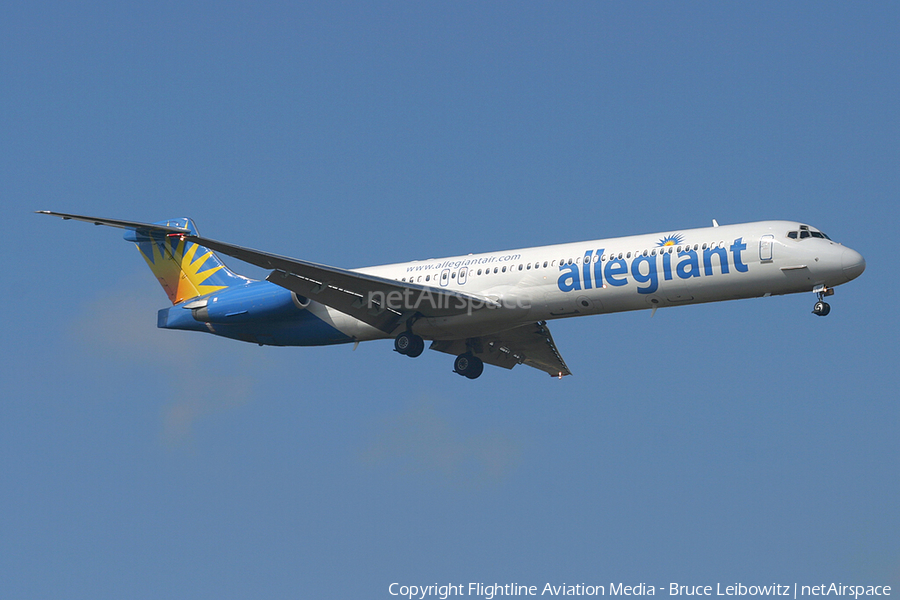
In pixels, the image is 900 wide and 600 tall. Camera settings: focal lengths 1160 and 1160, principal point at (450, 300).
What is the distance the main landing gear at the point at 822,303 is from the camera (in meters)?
30.2

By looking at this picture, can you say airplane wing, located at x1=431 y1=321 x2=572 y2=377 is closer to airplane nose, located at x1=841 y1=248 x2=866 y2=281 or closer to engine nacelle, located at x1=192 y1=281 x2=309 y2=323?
engine nacelle, located at x1=192 y1=281 x2=309 y2=323

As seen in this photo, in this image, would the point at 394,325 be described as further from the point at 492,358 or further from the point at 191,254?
the point at 191,254

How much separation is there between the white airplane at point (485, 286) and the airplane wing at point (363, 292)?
0.14ft

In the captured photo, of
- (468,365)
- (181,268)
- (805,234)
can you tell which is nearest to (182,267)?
(181,268)

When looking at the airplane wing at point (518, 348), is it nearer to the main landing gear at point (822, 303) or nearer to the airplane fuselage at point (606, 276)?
Result: the airplane fuselage at point (606, 276)

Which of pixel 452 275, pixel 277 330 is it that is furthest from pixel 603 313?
pixel 277 330

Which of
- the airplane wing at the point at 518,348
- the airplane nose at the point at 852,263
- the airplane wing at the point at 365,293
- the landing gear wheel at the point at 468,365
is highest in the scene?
the airplane nose at the point at 852,263

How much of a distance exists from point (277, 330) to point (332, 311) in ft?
7.33

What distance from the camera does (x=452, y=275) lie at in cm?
3484

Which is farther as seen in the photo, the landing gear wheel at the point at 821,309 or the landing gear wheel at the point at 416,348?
the landing gear wheel at the point at 416,348

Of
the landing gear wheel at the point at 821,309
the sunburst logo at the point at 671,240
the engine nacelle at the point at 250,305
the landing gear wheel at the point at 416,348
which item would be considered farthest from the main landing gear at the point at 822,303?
the engine nacelle at the point at 250,305

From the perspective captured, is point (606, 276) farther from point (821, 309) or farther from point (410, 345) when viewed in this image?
point (410, 345)

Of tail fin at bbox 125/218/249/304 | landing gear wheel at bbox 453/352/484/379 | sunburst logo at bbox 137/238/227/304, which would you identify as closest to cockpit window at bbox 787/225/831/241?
landing gear wheel at bbox 453/352/484/379

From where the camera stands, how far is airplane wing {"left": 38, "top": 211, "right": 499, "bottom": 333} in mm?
32781
